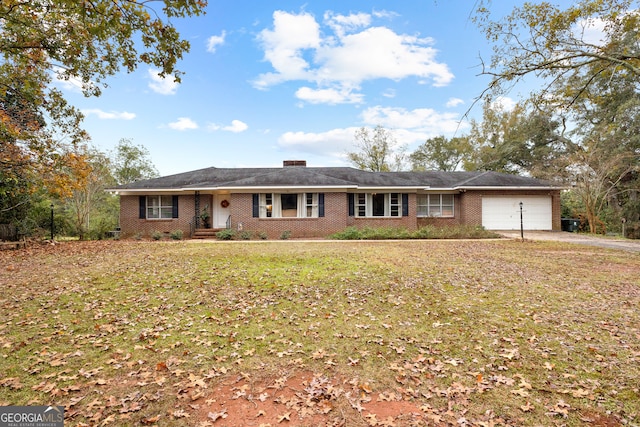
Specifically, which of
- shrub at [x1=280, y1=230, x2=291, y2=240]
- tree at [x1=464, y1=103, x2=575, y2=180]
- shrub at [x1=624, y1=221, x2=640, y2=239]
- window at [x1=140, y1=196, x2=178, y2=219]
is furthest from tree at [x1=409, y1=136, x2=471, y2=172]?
window at [x1=140, y1=196, x2=178, y2=219]

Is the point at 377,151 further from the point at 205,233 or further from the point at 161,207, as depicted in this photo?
the point at 161,207

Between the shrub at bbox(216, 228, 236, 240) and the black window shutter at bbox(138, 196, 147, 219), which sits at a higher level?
the black window shutter at bbox(138, 196, 147, 219)

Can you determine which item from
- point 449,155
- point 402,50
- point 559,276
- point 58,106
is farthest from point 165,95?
point 449,155

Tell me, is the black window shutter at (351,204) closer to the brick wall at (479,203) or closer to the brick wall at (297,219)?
the brick wall at (297,219)

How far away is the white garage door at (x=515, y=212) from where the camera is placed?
21312mm

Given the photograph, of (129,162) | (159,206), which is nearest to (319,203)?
(159,206)

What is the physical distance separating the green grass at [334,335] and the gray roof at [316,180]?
396 inches

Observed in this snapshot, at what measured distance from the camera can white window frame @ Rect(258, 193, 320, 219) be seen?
61.1 ft

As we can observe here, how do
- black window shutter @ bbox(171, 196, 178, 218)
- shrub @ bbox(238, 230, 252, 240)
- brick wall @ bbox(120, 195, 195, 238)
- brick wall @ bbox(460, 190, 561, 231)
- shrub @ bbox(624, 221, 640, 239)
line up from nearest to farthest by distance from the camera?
shrub @ bbox(238, 230, 252, 240)
brick wall @ bbox(120, 195, 195, 238)
black window shutter @ bbox(171, 196, 178, 218)
brick wall @ bbox(460, 190, 561, 231)
shrub @ bbox(624, 221, 640, 239)

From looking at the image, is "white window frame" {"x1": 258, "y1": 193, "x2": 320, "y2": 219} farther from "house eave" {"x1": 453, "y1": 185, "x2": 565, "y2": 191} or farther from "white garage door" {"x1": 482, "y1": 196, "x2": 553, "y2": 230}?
"white garage door" {"x1": 482, "y1": 196, "x2": 553, "y2": 230}

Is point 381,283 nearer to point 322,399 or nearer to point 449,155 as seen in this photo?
point 322,399

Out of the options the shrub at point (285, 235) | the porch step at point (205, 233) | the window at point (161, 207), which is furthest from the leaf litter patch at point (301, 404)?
the window at point (161, 207)

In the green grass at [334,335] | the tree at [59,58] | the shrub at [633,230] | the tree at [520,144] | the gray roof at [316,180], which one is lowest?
the green grass at [334,335]

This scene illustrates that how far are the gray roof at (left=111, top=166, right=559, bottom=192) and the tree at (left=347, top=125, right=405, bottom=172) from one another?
13.6 m
